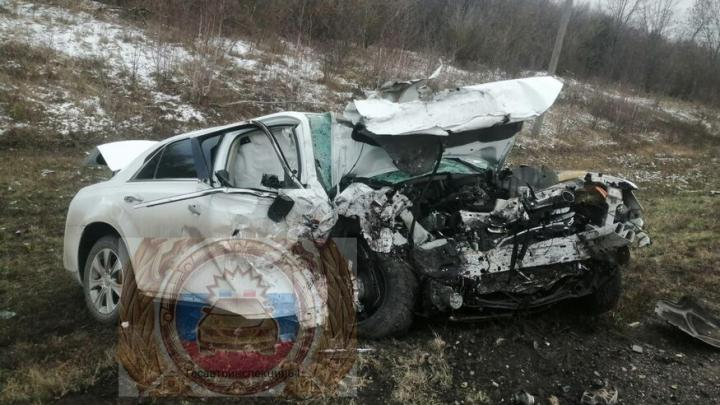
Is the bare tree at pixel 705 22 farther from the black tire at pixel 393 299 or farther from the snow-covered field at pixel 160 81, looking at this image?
the black tire at pixel 393 299

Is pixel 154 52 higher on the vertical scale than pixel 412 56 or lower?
lower

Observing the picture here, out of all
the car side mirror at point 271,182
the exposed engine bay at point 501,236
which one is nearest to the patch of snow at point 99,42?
the car side mirror at point 271,182

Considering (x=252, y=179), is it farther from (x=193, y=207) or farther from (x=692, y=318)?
(x=692, y=318)

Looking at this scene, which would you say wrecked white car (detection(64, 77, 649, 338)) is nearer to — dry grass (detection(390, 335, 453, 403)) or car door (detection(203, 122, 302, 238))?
car door (detection(203, 122, 302, 238))

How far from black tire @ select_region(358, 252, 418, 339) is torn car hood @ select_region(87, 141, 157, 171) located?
9.33ft

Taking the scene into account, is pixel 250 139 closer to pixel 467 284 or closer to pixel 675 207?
pixel 467 284

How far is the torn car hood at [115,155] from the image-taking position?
16.9ft

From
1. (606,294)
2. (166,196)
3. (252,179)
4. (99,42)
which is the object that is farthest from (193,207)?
(99,42)

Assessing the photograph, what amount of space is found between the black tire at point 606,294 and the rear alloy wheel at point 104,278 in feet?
11.9

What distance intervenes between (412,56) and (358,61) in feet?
5.82

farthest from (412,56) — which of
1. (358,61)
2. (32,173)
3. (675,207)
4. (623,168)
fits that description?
(32,173)

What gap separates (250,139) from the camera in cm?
405

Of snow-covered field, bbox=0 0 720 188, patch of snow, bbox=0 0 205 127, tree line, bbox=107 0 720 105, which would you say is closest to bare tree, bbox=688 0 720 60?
tree line, bbox=107 0 720 105

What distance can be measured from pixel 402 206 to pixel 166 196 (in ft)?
5.74
